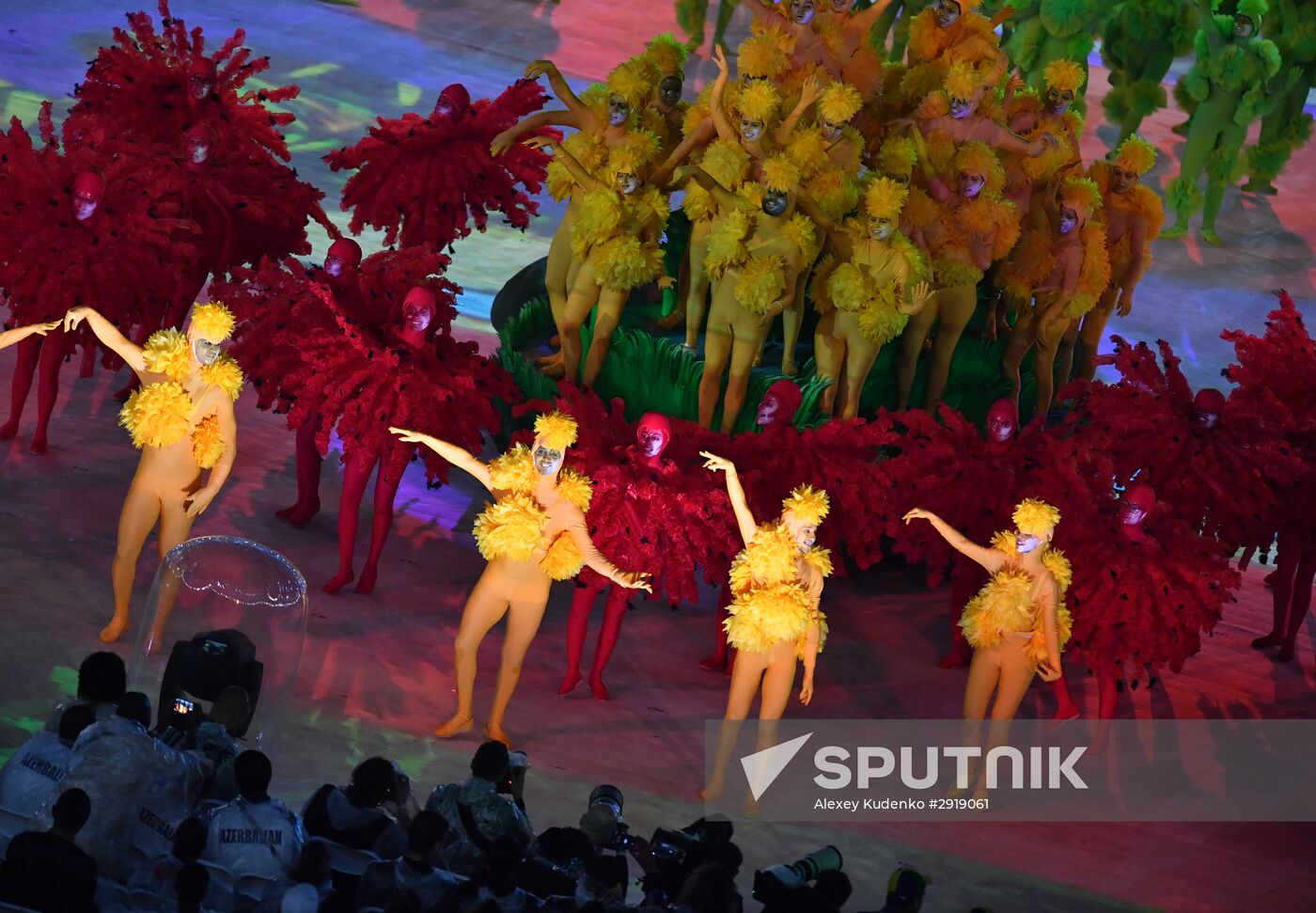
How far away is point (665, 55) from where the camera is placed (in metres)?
8.85

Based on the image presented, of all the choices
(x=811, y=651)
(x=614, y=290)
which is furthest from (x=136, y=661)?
(x=614, y=290)

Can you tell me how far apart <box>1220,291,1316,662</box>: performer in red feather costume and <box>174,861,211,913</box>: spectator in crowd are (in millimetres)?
5165

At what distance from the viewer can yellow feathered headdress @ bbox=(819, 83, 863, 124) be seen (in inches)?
316

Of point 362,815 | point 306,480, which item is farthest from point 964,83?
point 362,815

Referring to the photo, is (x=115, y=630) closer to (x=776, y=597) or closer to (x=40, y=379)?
(x=40, y=379)

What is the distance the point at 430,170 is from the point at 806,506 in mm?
3463

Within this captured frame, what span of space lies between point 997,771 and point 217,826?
11.0 feet

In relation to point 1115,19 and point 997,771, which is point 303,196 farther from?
point 1115,19

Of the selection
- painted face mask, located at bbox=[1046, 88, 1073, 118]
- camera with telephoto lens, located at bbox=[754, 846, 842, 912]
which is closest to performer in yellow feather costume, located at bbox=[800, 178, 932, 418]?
painted face mask, located at bbox=[1046, 88, 1073, 118]

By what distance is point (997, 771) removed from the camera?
735 cm

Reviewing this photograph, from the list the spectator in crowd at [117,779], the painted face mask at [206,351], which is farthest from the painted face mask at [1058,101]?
the spectator in crowd at [117,779]

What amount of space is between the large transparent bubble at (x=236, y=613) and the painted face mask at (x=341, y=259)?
1.75 meters

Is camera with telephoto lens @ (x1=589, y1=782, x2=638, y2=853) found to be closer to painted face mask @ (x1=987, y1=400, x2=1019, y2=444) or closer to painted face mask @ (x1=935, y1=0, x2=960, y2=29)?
painted face mask @ (x1=987, y1=400, x2=1019, y2=444)

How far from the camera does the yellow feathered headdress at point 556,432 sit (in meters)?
6.72
